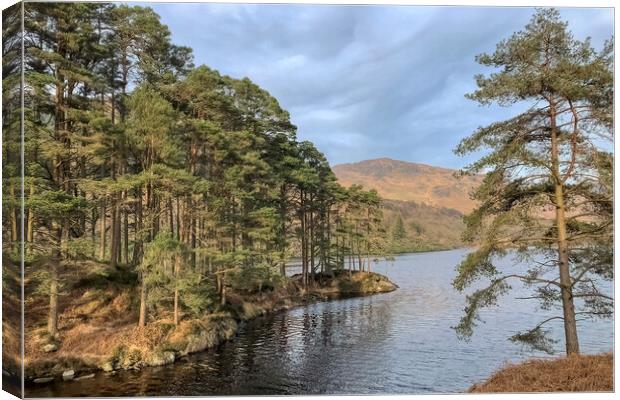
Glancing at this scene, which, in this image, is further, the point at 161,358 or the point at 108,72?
the point at 108,72

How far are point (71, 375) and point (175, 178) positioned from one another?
25.0 ft

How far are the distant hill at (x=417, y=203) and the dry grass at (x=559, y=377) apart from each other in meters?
44.4

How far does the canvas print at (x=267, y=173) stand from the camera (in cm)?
1070

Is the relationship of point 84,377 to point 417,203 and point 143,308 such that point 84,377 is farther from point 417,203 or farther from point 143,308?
point 417,203

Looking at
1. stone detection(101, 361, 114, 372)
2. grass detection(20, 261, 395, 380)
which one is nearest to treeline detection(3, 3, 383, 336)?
grass detection(20, 261, 395, 380)

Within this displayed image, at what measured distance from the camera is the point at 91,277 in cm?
1789

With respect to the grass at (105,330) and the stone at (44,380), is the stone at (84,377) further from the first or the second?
the stone at (44,380)

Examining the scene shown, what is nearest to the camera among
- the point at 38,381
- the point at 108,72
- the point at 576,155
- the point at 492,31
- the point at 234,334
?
the point at 576,155

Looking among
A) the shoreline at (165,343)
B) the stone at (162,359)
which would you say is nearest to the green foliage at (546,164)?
the stone at (162,359)

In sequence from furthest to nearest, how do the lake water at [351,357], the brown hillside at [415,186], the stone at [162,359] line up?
the brown hillside at [415,186], the stone at [162,359], the lake water at [351,357]

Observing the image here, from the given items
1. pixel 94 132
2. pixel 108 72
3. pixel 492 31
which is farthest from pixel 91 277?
pixel 492 31

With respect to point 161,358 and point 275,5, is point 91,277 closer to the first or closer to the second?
point 161,358

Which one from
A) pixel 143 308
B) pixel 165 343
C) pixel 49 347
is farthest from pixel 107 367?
pixel 143 308

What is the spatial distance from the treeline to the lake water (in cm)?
302
